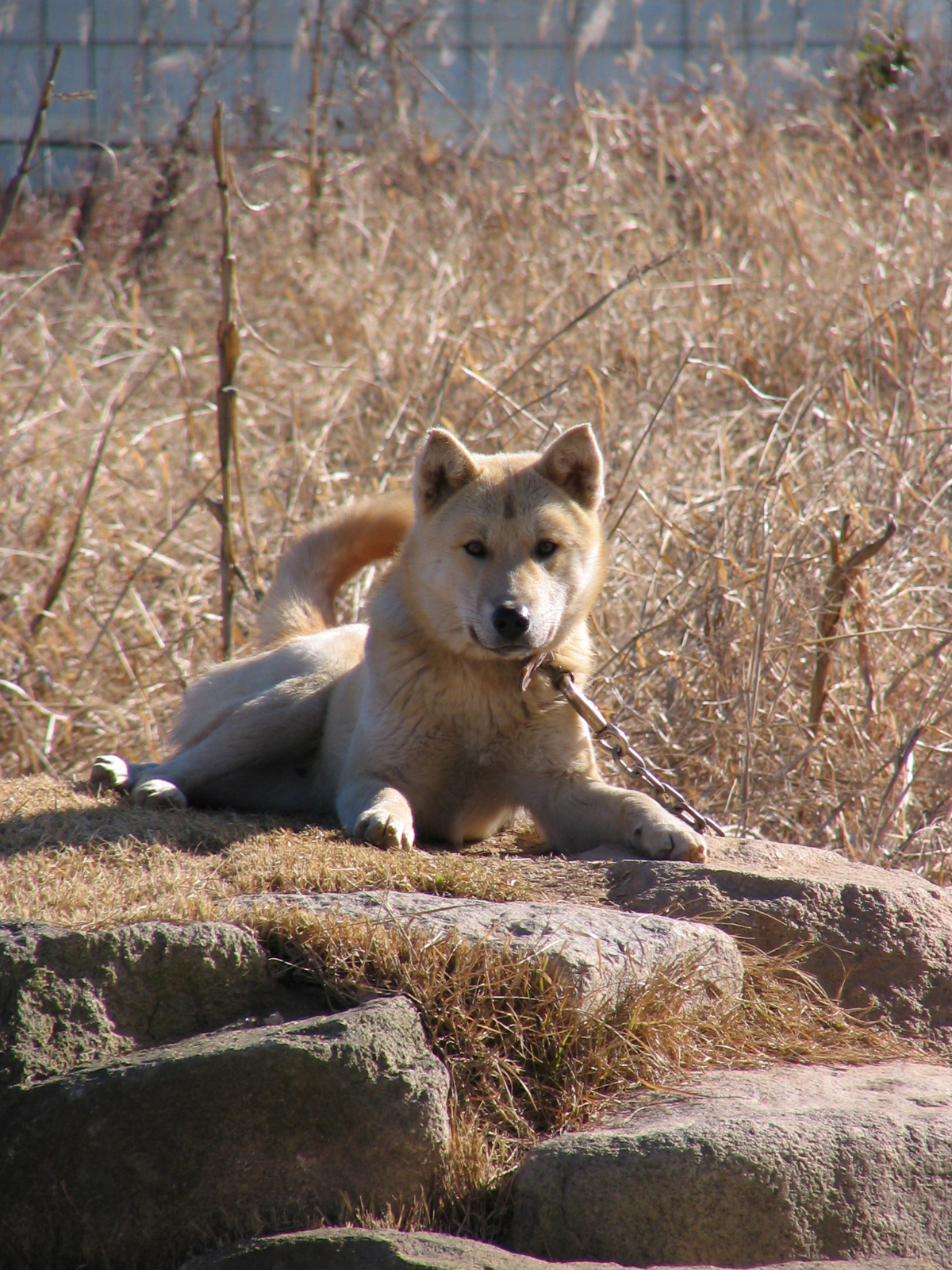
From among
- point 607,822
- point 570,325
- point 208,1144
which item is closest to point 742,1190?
point 208,1144

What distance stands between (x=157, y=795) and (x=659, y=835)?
1.48 meters

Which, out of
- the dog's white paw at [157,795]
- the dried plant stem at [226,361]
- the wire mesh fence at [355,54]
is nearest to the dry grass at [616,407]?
the wire mesh fence at [355,54]

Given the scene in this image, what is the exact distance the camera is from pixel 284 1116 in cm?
208

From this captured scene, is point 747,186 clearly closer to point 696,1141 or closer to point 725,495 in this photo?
point 725,495

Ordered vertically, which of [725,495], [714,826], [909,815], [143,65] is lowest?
[909,815]

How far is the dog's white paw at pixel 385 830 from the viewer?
307 centimetres

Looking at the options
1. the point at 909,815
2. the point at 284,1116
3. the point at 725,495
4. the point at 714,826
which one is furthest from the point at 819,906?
the point at 725,495

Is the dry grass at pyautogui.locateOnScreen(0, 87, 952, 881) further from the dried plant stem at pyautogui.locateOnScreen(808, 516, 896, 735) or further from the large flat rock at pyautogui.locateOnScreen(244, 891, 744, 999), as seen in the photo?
the large flat rock at pyautogui.locateOnScreen(244, 891, 744, 999)

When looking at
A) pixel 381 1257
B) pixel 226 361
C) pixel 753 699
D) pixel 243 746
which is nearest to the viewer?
pixel 381 1257

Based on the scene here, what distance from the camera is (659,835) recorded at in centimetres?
307

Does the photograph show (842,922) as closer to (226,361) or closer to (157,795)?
(157,795)

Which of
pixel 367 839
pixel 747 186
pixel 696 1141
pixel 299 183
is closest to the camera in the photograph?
pixel 696 1141

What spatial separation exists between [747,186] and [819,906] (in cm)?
703

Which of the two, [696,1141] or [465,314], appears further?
[465,314]
